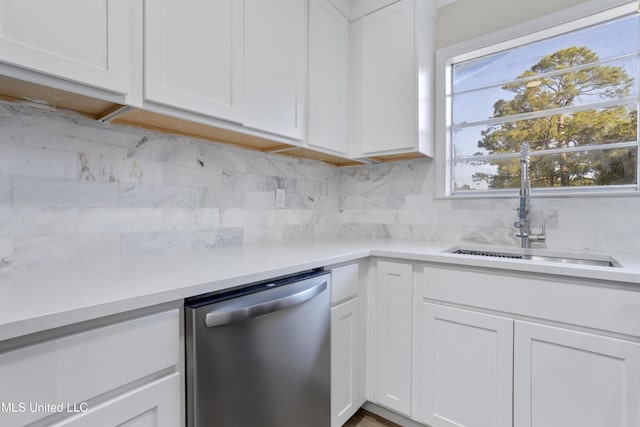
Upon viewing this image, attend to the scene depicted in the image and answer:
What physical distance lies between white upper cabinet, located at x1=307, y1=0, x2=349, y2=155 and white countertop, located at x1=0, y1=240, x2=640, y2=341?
0.72m

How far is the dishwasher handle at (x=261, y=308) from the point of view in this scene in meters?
0.86

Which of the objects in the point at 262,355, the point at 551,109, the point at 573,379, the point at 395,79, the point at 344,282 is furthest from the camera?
the point at 395,79

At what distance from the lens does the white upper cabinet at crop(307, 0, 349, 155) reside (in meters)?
1.72

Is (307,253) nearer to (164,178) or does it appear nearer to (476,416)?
(164,178)

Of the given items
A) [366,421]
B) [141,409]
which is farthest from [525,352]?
[141,409]

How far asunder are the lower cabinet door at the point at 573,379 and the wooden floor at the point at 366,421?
2.14 feet

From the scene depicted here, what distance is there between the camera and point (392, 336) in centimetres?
155

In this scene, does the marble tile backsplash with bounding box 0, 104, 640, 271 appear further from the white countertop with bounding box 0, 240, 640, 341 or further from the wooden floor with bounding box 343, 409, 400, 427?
the wooden floor with bounding box 343, 409, 400, 427

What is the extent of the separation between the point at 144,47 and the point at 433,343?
5.45ft

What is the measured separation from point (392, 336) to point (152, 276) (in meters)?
1.16

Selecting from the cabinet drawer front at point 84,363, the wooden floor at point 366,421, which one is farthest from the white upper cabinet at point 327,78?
the wooden floor at point 366,421

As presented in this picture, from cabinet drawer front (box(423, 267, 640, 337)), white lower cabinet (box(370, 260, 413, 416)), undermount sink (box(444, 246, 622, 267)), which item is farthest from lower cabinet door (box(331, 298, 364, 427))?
→ undermount sink (box(444, 246, 622, 267))

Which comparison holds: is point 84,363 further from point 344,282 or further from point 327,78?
point 327,78

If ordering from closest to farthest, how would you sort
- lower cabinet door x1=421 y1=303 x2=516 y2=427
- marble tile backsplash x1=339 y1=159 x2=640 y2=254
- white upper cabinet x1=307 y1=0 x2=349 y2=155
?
lower cabinet door x1=421 y1=303 x2=516 y2=427 < marble tile backsplash x1=339 y1=159 x2=640 y2=254 < white upper cabinet x1=307 y1=0 x2=349 y2=155
